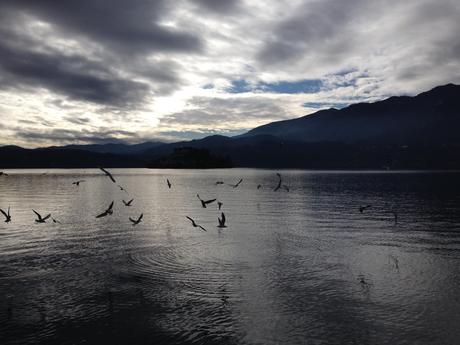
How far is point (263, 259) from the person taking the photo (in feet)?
101

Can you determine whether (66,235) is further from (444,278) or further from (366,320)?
(444,278)

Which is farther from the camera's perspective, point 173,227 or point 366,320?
point 173,227

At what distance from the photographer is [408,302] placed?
20.9m

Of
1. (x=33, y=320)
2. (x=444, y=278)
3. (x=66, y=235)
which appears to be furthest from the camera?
(x=66, y=235)

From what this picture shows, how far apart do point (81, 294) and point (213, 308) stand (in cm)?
820

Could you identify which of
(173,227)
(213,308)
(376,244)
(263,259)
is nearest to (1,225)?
(173,227)

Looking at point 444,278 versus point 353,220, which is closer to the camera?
point 444,278

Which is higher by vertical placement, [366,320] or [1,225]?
[1,225]

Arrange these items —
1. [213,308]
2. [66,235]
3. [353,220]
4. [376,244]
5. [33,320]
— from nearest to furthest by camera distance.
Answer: [33,320]
[213,308]
[376,244]
[66,235]
[353,220]

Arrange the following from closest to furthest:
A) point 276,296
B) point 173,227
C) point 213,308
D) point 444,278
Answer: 1. point 213,308
2. point 276,296
3. point 444,278
4. point 173,227

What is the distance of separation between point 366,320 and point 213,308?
25.4ft

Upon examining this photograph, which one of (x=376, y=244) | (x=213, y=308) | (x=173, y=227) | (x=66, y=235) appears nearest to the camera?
(x=213, y=308)

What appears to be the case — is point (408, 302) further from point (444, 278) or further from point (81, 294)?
point (81, 294)

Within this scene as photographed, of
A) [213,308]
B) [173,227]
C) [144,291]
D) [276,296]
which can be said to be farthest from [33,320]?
[173,227]
